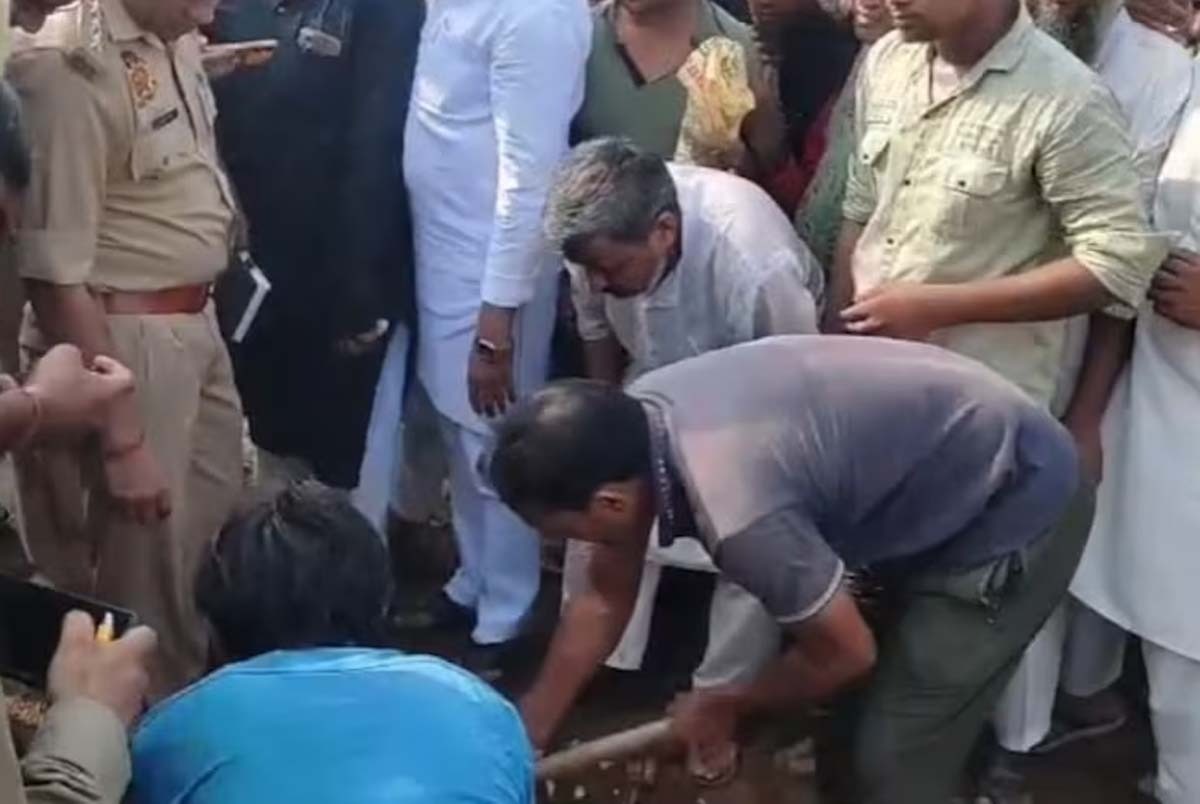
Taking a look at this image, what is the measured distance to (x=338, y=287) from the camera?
3.99 metres

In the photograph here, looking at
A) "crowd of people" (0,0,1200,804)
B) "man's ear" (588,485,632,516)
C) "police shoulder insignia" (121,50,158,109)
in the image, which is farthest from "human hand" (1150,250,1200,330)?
"police shoulder insignia" (121,50,158,109)

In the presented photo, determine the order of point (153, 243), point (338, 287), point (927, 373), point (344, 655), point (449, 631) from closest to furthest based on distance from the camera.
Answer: point (344, 655) → point (927, 373) → point (153, 243) → point (338, 287) → point (449, 631)

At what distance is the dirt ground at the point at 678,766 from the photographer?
140 inches

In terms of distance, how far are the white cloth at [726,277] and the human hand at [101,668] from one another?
135cm

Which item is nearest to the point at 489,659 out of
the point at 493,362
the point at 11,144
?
the point at 493,362

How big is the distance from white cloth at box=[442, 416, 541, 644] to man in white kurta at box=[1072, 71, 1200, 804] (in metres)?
1.14

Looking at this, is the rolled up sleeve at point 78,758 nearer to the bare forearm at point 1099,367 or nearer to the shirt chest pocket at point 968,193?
the shirt chest pocket at point 968,193

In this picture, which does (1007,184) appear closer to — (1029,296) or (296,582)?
(1029,296)

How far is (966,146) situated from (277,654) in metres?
1.65

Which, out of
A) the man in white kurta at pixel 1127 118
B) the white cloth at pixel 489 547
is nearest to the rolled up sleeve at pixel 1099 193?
the man in white kurta at pixel 1127 118

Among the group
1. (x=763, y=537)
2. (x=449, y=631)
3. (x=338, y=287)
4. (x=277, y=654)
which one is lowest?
(x=449, y=631)

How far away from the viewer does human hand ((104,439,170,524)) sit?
3.15 meters

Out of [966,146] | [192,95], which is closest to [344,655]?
[192,95]

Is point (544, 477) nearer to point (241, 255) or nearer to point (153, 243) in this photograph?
point (153, 243)
